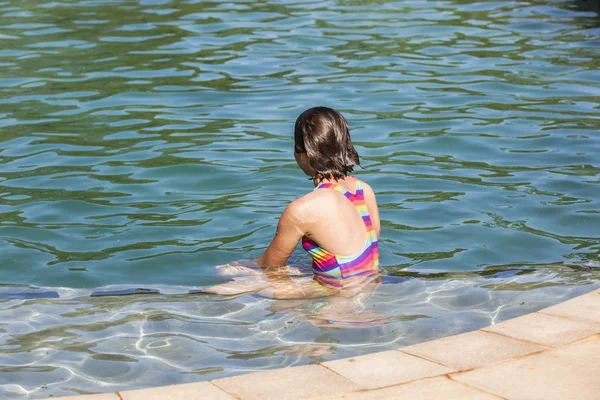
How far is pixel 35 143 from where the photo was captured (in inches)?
354

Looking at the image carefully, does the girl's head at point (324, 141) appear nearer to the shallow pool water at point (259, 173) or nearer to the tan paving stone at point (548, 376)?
the shallow pool water at point (259, 173)

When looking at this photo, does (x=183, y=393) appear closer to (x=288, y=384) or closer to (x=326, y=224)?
(x=288, y=384)

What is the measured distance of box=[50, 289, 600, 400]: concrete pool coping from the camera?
142 inches

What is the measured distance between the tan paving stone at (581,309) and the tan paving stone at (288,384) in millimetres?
1277

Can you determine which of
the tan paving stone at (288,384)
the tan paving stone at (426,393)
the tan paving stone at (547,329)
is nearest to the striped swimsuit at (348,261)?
the tan paving stone at (547,329)

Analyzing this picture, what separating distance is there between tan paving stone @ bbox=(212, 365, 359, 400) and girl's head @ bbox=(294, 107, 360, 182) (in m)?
1.67

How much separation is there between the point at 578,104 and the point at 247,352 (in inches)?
249

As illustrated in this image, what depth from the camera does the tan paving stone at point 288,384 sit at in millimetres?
3617

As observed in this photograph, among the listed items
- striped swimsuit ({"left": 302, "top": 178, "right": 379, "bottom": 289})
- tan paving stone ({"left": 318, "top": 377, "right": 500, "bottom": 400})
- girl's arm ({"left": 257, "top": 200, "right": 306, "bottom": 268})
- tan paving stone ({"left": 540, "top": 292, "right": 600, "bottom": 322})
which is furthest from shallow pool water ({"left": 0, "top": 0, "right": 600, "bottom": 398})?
tan paving stone ({"left": 318, "top": 377, "right": 500, "bottom": 400})

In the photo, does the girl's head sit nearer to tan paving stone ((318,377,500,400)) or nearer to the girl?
the girl

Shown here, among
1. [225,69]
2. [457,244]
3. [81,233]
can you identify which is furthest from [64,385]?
[225,69]

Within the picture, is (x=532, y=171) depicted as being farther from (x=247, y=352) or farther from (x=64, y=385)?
(x=64, y=385)

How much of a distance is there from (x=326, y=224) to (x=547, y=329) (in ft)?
4.95

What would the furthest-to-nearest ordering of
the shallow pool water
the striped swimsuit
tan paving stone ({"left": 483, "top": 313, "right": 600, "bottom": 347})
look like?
the striped swimsuit
the shallow pool water
tan paving stone ({"left": 483, "top": 313, "right": 600, "bottom": 347})
